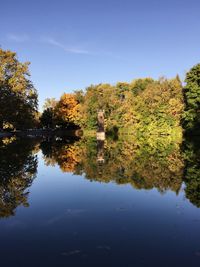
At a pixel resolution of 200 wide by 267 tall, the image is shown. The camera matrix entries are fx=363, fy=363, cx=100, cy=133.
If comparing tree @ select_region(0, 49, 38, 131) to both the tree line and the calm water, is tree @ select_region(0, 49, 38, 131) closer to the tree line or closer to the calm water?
the tree line

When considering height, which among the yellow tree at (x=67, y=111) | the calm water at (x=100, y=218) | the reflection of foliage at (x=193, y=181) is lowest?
the calm water at (x=100, y=218)

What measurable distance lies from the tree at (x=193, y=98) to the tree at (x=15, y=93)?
2620cm

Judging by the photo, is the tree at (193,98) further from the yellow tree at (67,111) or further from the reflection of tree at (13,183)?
the reflection of tree at (13,183)

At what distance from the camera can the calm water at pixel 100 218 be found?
762 centimetres

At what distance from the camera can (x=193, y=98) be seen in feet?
191

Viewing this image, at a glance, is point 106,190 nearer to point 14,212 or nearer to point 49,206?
point 49,206

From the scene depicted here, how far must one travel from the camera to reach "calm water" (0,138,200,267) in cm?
762

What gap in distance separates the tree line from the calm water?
125ft

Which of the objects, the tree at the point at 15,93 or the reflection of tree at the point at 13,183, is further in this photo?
the tree at the point at 15,93

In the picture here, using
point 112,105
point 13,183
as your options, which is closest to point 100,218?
point 13,183

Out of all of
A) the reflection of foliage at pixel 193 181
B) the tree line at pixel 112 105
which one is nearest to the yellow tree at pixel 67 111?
the tree line at pixel 112 105

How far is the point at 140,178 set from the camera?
1798 centimetres

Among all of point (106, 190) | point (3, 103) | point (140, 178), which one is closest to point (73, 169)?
point (140, 178)

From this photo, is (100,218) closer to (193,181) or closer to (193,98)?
(193,181)
